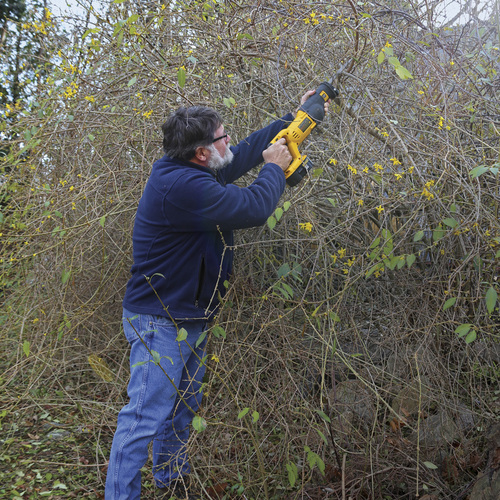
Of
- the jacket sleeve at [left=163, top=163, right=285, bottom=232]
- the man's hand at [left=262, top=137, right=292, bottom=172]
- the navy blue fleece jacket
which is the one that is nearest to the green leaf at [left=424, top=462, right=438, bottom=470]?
the navy blue fleece jacket

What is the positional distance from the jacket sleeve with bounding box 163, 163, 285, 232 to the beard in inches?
6.3

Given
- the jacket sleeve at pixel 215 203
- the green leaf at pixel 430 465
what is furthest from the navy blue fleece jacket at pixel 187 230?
the green leaf at pixel 430 465

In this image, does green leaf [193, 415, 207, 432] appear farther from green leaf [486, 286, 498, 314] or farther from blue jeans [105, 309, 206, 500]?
green leaf [486, 286, 498, 314]

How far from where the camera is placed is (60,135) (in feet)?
10.2

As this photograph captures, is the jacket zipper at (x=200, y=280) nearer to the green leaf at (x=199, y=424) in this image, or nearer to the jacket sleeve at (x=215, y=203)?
the jacket sleeve at (x=215, y=203)

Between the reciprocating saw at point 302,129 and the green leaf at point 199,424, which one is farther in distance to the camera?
the reciprocating saw at point 302,129

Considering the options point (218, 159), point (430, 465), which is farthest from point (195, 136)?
point (430, 465)

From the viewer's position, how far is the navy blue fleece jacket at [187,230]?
79.7 inches

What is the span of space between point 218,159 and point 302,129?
373 mm

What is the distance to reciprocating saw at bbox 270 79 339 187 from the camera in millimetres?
2230

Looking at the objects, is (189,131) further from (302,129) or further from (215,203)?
(302,129)

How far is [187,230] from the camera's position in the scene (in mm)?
2117

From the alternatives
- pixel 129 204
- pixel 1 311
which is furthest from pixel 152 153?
pixel 1 311

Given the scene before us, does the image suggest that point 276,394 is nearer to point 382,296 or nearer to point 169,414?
point 169,414
